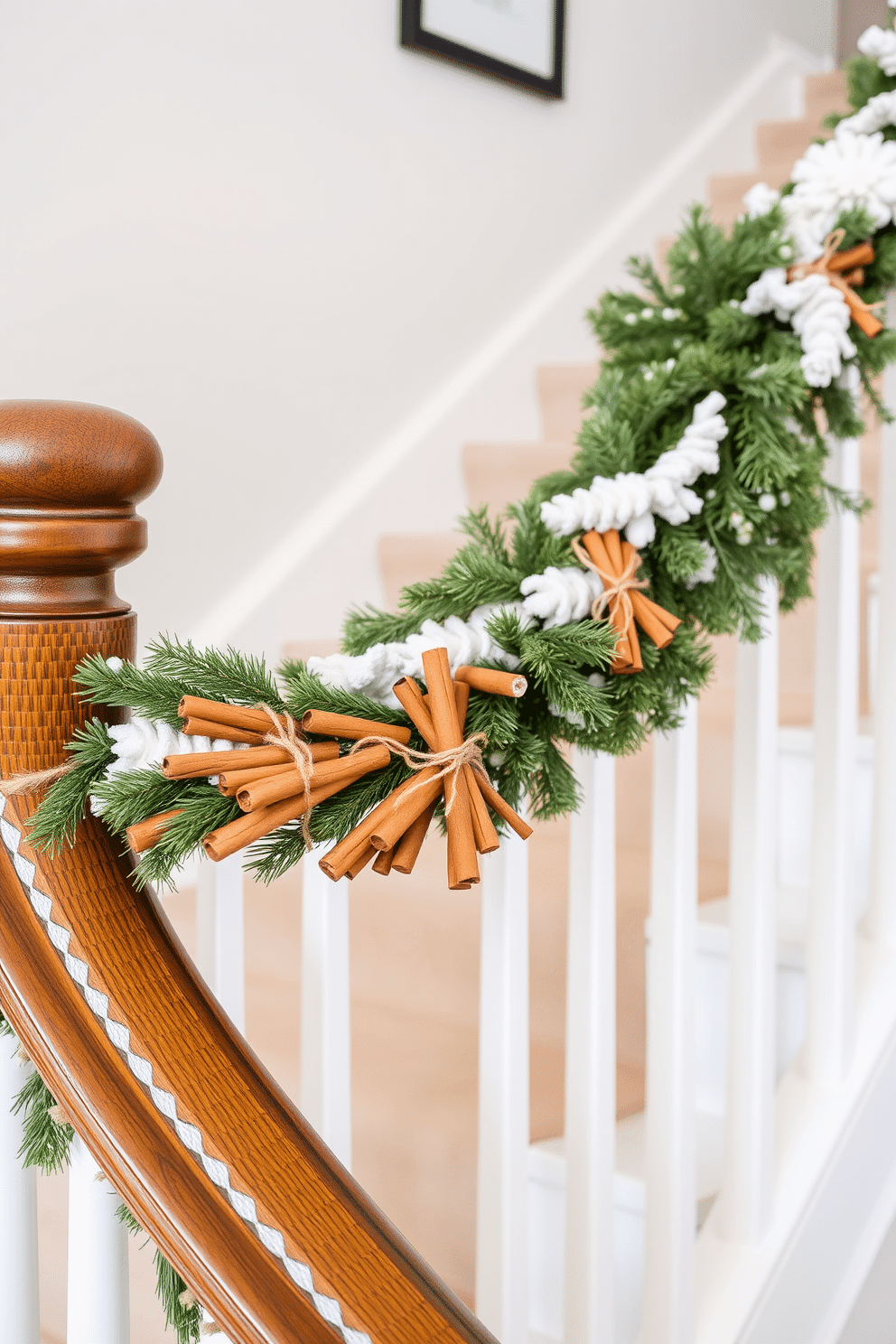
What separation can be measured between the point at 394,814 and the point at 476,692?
0.38 feet

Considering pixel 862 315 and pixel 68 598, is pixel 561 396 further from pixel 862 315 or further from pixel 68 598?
pixel 68 598

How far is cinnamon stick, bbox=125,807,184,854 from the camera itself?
0.47m

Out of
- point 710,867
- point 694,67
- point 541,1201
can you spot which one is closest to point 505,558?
point 541,1201

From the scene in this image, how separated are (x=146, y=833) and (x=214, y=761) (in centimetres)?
4

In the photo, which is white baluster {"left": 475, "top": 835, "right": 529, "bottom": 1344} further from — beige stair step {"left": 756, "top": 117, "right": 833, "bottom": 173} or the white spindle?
beige stair step {"left": 756, "top": 117, "right": 833, "bottom": 173}

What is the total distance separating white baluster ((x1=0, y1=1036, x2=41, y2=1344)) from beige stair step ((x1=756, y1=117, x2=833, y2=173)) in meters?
2.46

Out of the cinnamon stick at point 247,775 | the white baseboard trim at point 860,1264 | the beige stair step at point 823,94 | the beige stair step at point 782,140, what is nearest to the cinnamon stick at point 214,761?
the cinnamon stick at point 247,775

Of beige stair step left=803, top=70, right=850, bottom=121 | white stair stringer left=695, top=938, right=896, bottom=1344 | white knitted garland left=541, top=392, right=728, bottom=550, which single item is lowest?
white stair stringer left=695, top=938, right=896, bottom=1344

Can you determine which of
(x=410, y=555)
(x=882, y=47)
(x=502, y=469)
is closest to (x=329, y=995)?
(x=882, y=47)

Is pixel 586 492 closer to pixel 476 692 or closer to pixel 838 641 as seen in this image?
pixel 476 692

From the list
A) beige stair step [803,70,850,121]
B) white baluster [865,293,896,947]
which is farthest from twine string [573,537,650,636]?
beige stair step [803,70,850,121]

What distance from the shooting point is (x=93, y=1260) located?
516mm

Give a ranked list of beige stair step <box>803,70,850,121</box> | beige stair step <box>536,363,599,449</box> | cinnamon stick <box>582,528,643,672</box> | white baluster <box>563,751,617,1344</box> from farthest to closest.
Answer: beige stair step <box>803,70,850,121</box>
beige stair step <box>536,363,599,449</box>
white baluster <box>563,751,617,1344</box>
cinnamon stick <box>582,528,643,672</box>

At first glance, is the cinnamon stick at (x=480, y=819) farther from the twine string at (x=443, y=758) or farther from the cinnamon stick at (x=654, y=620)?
the cinnamon stick at (x=654, y=620)
